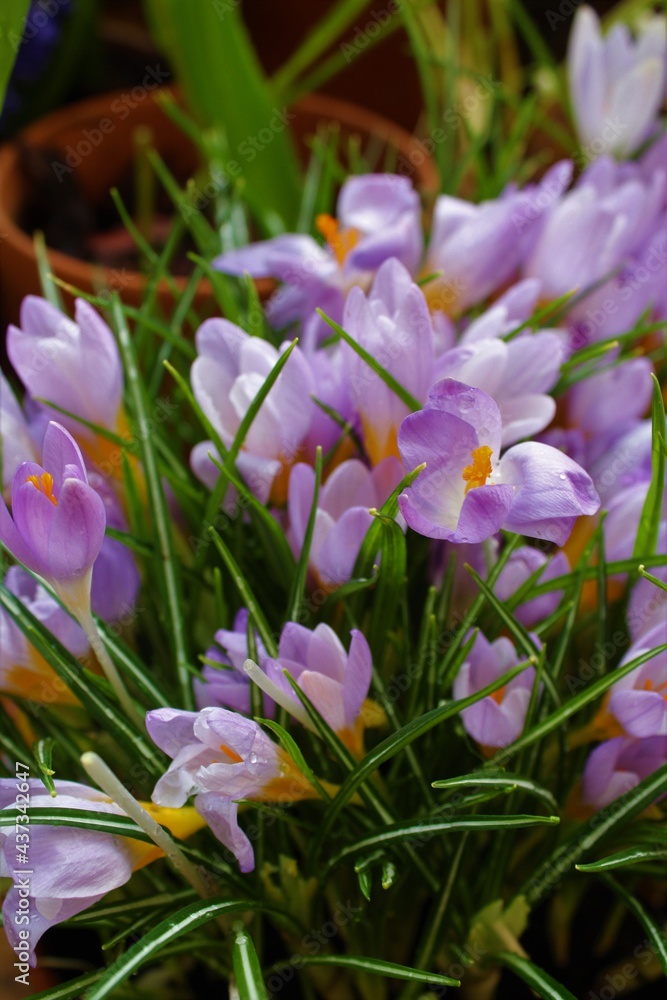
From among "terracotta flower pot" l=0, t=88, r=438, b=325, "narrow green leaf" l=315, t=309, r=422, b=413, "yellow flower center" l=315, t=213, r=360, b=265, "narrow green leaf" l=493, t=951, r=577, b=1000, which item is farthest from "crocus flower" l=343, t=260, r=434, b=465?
"terracotta flower pot" l=0, t=88, r=438, b=325

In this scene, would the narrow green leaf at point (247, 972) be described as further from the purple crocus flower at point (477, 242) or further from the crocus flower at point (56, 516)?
the purple crocus flower at point (477, 242)

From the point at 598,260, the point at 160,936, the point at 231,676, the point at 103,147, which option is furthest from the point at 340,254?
the point at 103,147

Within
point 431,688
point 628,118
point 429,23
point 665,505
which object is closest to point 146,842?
point 431,688

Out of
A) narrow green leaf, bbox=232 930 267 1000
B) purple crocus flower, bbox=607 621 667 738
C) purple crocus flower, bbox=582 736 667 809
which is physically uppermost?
purple crocus flower, bbox=607 621 667 738

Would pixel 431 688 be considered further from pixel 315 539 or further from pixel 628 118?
pixel 628 118

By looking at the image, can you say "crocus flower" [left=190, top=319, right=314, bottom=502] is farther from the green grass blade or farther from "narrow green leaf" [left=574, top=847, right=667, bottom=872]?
"narrow green leaf" [left=574, top=847, right=667, bottom=872]

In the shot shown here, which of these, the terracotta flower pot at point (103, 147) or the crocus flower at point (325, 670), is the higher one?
the terracotta flower pot at point (103, 147)

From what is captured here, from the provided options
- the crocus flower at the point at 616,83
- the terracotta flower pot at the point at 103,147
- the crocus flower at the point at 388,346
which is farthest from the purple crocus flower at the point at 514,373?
the terracotta flower pot at the point at 103,147
